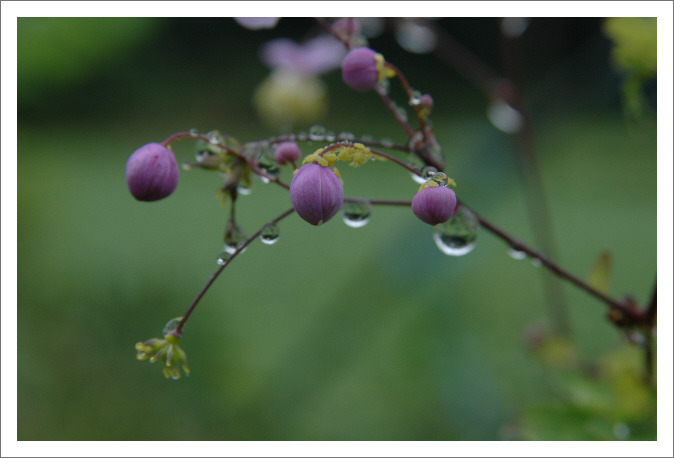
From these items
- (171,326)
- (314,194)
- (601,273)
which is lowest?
(601,273)

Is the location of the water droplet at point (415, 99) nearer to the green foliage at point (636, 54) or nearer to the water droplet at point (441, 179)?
the water droplet at point (441, 179)

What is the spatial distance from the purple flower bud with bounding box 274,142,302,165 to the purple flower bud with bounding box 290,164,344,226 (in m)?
0.08

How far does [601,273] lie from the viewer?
599 millimetres

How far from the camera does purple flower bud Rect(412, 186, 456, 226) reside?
1.17 ft

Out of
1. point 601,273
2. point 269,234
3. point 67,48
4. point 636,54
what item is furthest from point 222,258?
point 67,48

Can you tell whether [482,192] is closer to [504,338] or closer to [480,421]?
[480,421]

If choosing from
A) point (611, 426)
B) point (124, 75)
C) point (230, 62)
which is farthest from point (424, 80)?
point (611, 426)

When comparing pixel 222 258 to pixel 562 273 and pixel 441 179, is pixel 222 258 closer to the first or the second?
pixel 441 179

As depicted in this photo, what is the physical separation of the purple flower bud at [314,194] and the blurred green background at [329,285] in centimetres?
24

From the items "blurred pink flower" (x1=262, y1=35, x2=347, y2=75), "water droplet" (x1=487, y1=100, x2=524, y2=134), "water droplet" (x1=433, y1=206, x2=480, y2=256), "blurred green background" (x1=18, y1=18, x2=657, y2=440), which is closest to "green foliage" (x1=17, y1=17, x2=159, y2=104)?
"blurred green background" (x1=18, y1=18, x2=657, y2=440)

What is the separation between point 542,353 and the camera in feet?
2.84

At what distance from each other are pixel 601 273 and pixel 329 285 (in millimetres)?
1827

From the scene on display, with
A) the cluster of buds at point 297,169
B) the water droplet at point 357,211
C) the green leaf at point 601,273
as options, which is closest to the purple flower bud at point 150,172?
the cluster of buds at point 297,169

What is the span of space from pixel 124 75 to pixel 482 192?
15.0 ft
